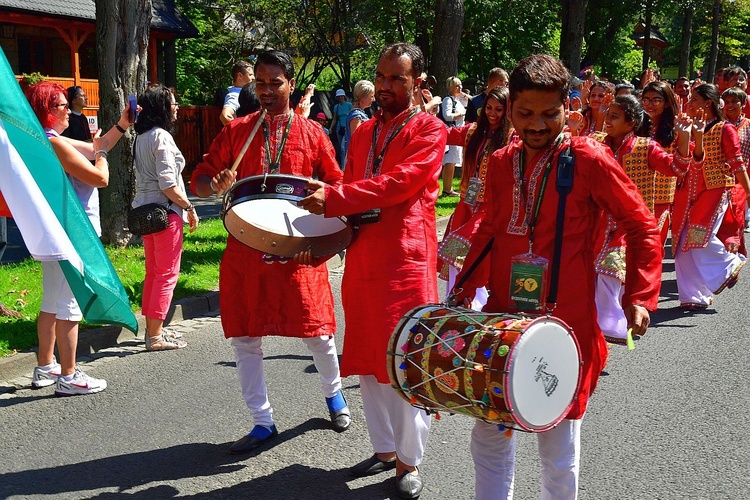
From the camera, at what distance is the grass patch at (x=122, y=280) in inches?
266

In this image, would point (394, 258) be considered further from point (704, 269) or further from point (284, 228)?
point (704, 269)

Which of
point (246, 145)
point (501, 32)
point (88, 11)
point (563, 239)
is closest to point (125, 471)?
point (246, 145)

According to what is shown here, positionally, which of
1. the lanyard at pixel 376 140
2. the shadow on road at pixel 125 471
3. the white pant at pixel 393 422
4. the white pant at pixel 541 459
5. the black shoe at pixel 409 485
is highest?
the lanyard at pixel 376 140

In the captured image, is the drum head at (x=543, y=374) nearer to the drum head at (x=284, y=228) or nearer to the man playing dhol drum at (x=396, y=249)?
the man playing dhol drum at (x=396, y=249)

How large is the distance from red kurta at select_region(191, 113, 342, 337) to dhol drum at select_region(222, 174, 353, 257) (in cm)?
46

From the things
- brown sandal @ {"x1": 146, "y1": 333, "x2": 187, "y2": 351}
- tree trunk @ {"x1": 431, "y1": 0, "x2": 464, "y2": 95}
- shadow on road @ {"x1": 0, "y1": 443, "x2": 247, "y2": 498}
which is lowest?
shadow on road @ {"x1": 0, "y1": 443, "x2": 247, "y2": 498}

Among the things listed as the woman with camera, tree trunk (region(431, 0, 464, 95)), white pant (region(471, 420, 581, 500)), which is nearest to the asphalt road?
the woman with camera

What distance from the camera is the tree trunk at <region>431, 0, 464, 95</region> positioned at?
1739 centimetres

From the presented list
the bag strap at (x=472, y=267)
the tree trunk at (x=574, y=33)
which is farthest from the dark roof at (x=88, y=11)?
the bag strap at (x=472, y=267)

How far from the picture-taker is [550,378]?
3023 millimetres

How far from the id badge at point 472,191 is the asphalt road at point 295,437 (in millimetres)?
1484

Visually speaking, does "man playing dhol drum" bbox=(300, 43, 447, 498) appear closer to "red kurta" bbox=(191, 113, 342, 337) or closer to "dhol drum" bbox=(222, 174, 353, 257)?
"dhol drum" bbox=(222, 174, 353, 257)

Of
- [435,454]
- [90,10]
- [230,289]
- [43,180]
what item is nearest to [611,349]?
[435,454]

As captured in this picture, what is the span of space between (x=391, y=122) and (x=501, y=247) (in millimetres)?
1069
